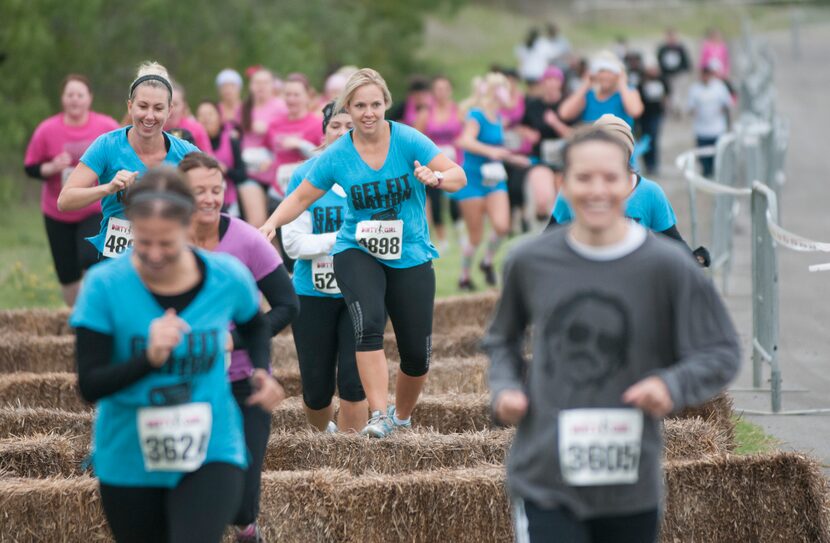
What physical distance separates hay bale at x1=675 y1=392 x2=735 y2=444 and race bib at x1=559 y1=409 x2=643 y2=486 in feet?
13.3

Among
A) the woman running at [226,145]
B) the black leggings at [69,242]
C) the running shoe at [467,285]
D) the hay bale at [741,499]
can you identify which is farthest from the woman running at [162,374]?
the running shoe at [467,285]

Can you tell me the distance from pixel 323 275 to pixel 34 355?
14.4 feet

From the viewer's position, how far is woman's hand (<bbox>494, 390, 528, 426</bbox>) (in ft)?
15.3

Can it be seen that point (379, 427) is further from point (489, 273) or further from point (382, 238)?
point (489, 273)

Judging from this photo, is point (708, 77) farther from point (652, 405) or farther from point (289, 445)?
point (652, 405)

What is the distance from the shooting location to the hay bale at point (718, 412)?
28.5 ft

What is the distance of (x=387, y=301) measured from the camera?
834 cm

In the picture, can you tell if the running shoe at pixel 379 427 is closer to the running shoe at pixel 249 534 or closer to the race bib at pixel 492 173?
the running shoe at pixel 249 534

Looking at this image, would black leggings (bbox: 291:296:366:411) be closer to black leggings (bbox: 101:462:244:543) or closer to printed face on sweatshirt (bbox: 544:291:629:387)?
black leggings (bbox: 101:462:244:543)

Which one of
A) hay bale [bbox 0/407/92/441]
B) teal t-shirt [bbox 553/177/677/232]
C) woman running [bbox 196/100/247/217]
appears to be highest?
woman running [bbox 196/100/247/217]

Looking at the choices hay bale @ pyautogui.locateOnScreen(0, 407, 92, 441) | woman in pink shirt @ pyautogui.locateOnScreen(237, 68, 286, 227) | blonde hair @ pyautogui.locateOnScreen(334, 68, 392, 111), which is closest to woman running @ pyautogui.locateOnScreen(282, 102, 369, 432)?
blonde hair @ pyautogui.locateOnScreen(334, 68, 392, 111)

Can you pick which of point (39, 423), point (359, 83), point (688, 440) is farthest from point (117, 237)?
point (688, 440)

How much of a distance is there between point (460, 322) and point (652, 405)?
9142 mm

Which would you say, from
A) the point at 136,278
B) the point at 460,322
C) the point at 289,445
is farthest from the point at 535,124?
the point at 136,278
